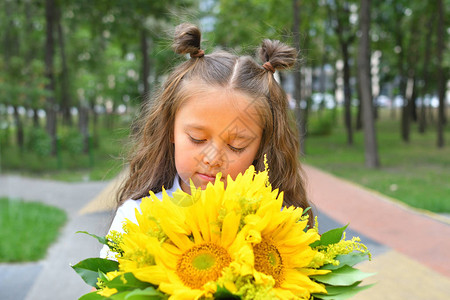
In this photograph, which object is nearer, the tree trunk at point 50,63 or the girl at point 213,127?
the girl at point 213,127

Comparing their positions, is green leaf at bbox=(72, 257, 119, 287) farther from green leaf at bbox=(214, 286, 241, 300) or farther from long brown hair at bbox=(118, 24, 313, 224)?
long brown hair at bbox=(118, 24, 313, 224)

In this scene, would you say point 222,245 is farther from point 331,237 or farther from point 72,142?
point 72,142

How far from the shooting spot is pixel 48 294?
464cm

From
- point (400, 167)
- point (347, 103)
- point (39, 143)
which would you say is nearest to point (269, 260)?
point (400, 167)

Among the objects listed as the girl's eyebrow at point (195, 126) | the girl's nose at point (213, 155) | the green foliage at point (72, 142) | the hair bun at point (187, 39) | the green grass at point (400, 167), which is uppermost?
the hair bun at point (187, 39)

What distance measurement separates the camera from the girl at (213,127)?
1.71 meters

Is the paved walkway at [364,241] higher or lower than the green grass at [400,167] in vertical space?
higher

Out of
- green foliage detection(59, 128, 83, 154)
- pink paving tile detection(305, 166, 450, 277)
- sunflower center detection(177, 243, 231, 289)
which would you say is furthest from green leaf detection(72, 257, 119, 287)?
green foliage detection(59, 128, 83, 154)

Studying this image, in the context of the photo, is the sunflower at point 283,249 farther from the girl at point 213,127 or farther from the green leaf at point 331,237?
the girl at point 213,127

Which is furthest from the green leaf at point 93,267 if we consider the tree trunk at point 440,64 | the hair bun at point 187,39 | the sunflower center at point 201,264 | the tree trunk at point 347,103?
the tree trunk at point 347,103

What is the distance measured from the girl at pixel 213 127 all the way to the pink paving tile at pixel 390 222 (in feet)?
7.08

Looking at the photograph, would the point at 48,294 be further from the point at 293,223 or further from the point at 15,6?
the point at 15,6

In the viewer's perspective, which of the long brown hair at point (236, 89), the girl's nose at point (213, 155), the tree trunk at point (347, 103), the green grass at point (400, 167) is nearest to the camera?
the girl's nose at point (213, 155)

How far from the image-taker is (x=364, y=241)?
6078 millimetres
